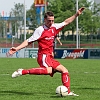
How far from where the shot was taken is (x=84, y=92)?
10.9m

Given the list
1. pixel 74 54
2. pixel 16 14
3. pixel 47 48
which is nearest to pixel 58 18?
pixel 16 14

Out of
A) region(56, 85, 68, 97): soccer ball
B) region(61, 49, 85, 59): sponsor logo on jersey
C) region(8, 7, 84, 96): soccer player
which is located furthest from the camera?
region(61, 49, 85, 59): sponsor logo on jersey

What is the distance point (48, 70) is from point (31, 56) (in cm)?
3249

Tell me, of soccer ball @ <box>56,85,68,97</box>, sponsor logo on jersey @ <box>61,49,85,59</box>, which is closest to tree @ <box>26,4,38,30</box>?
sponsor logo on jersey @ <box>61,49,85,59</box>

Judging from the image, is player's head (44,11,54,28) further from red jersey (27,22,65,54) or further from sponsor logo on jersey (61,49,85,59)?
sponsor logo on jersey (61,49,85,59)

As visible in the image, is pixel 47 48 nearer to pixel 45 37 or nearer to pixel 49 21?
pixel 45 37

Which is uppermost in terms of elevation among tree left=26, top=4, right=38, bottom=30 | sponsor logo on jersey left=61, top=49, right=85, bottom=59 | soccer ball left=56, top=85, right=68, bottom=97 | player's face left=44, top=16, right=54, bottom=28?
tree left=26, top=4, right=38, bottom=30

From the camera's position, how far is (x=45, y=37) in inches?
396

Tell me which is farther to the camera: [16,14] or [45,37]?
[16,14]

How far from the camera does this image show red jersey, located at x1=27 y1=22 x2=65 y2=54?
32.9 feet

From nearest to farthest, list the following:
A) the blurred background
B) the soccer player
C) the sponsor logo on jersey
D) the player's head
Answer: the player's head → the soccer player → the sponsor logo on jersey → the blurred background

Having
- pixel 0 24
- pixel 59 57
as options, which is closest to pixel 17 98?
pixel 59 57

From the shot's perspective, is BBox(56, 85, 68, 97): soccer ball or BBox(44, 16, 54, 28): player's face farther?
BBox(56, 85, 68, 97): soccer ball

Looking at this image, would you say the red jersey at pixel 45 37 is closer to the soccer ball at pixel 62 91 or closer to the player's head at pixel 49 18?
the player's head at pixel 49 18
